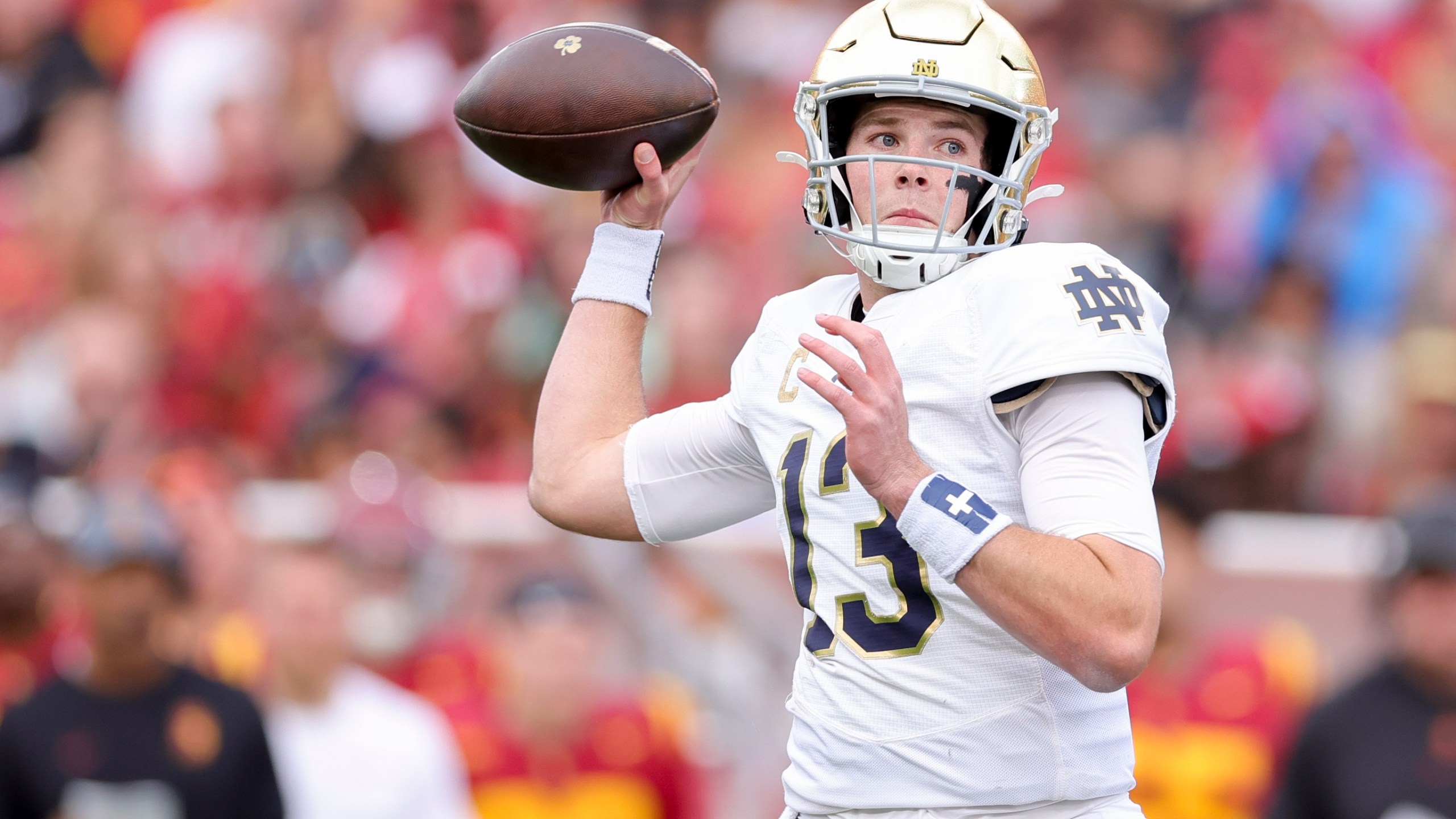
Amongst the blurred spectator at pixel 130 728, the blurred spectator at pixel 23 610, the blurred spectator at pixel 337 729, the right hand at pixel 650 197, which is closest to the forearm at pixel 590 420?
the right hand at pixel 650 197

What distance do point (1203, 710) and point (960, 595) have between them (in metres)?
3.02

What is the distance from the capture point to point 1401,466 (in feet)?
19.6

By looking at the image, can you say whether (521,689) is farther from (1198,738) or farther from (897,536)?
(897,536)

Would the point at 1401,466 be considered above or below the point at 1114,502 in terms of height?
below

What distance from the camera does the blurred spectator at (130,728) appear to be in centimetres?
A: 465

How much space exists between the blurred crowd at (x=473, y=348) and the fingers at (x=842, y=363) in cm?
286

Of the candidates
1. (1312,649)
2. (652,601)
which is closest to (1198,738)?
(1312,649)

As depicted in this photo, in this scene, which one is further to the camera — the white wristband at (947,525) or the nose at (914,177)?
the nose at (914,177)

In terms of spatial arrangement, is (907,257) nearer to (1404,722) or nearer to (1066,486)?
(1066,486)

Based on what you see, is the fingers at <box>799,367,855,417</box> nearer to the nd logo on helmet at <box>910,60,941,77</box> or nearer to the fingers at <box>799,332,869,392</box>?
the fingers at <box>799,332,869,392</box>

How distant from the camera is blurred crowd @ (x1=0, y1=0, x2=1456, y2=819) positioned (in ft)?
17.0

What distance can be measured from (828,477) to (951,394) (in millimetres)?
211

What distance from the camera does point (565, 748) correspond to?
17.4 feet

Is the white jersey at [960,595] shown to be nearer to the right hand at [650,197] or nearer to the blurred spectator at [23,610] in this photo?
the right hand at [650,197]
